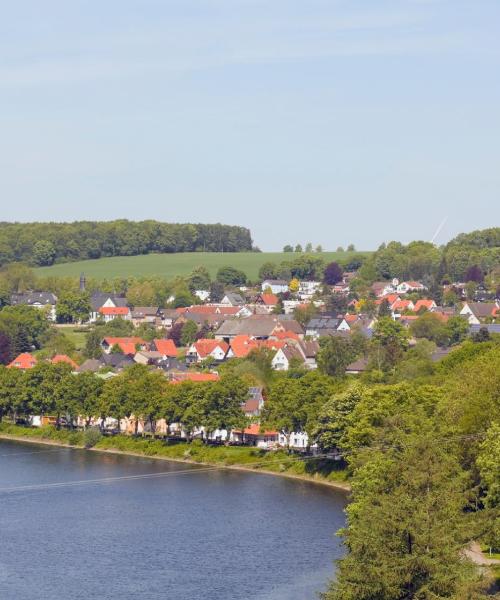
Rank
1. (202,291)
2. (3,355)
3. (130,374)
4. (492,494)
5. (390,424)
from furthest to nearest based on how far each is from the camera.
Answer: (202,291), (3,355), (130,374), (390,424), (492,494)

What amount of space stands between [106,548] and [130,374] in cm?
3219

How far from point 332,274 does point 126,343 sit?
57.9 m

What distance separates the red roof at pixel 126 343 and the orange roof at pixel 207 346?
496 cm

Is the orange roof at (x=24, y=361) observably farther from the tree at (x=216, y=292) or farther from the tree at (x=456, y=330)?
the tree at (x=216, y=292)

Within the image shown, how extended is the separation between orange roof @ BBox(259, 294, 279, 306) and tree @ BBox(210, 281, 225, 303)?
714 centimetres

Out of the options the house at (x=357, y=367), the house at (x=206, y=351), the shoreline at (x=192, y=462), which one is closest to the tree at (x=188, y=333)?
the house at (x=206, y=351)

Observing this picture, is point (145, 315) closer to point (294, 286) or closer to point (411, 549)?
point (294, 286)

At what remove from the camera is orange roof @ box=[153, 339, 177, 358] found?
11631 cm

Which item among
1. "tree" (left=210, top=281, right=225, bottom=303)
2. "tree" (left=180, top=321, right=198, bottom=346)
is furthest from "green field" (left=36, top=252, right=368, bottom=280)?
"tree" (left=180, top=321, right=198, bottom=346)

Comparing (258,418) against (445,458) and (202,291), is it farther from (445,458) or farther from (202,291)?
(202,291)

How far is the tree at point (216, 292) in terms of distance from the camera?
6649 inches

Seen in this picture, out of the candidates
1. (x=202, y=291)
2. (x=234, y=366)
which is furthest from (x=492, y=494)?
(x=202, y=291)

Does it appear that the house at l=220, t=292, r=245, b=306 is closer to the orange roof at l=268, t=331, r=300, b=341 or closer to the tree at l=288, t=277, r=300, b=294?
the tree at l=288, t=277, r=300, b=294

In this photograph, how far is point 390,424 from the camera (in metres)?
56.1
